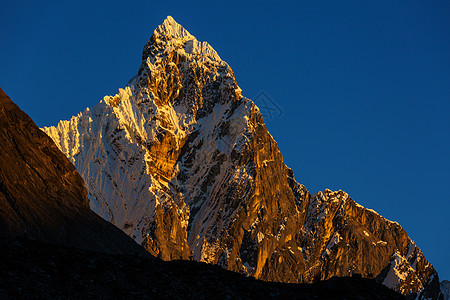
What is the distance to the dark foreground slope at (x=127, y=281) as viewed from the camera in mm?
30734

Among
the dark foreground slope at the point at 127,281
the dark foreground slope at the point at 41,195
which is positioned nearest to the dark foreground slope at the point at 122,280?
the dark foreground slope at the point at 127,281

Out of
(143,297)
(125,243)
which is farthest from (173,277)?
(125,243)

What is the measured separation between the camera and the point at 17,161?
7488cm

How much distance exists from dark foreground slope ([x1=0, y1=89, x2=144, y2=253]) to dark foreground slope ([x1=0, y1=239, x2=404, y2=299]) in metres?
30.9

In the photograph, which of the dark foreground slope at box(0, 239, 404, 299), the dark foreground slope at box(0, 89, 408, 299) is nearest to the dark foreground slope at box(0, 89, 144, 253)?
the dark foreground slope at box(0, 89, 408, 299)

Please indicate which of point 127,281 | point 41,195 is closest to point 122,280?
point 127,281

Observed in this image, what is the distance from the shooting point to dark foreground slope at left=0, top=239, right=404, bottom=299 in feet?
101

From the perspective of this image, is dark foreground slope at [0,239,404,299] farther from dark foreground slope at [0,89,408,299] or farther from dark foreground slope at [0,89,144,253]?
dark foreground slope at [0,89,144,253]

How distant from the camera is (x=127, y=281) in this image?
33.2 meters

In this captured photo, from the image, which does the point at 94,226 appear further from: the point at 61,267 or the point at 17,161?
the point at 61,267

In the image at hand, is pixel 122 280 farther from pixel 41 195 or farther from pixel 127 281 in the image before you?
pixel 41 195

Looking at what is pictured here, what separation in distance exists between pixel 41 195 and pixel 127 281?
4391cm

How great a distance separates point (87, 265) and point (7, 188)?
3882cm

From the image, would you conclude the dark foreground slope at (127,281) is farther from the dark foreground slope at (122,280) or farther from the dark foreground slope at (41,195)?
the dark foreground slope at (41,195)
